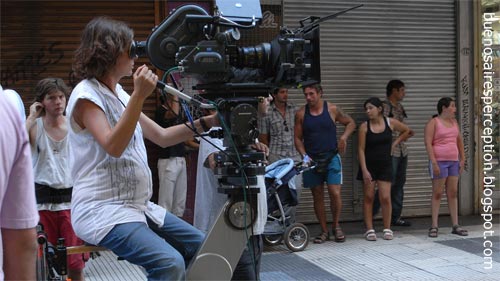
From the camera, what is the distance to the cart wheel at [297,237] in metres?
7.26

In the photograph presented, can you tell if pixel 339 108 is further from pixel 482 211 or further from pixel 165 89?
pixel 165 89

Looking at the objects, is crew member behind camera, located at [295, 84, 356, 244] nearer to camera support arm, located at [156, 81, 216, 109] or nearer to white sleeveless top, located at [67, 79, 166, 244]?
camera support arm, located at [156, 81, 216, 109]

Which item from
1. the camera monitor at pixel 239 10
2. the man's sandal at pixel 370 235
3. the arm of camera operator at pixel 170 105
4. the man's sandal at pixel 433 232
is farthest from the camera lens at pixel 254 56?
the man's sandal at pixel 433 232

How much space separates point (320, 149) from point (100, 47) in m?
4.96

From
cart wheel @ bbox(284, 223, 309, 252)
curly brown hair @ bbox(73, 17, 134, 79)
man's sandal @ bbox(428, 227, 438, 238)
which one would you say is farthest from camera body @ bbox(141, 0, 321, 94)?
man's sandal @ bbox(428, 227, 438, 238)

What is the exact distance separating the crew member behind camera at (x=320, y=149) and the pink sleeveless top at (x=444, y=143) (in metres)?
1.26

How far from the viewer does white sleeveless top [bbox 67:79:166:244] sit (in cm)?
294

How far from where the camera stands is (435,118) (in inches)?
322

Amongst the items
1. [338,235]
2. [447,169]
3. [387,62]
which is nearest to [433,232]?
[447,169]

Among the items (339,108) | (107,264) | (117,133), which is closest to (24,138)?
(117,133)

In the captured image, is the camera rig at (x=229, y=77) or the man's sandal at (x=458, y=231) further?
the man's sandal at (x=458, y=231)

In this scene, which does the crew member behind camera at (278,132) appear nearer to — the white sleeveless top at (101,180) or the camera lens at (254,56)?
the camera lens at (254,56)

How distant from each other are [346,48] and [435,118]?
5.14 ft

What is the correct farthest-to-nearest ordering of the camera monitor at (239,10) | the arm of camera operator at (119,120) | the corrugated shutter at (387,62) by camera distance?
the corrugated shutter at (387,62) → the camera monitor at (239,10) → the arm of camera operator at (119,120)
